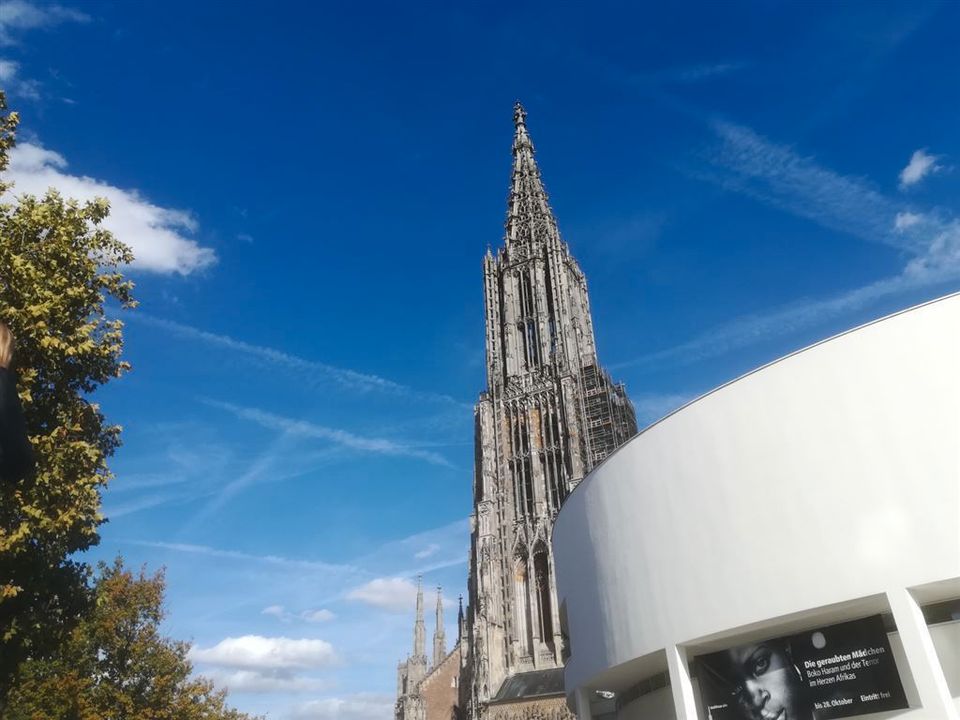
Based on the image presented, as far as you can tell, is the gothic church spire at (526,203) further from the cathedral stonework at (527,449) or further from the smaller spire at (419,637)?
the smaller spire at (419,637)

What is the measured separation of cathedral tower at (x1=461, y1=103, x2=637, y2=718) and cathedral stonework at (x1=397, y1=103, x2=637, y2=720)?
0.08 metres

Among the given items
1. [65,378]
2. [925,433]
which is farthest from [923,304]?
[65,378]

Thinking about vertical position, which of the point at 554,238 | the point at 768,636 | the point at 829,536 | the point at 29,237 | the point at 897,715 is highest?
the point at 554,238

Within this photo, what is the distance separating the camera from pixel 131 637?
82.6 feet

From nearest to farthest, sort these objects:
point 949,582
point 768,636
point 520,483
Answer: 1. point 949,582
2. point 768,636
3. point 520,483

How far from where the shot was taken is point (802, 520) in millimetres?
13227

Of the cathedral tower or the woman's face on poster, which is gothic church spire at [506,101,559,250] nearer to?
the cathedral tower

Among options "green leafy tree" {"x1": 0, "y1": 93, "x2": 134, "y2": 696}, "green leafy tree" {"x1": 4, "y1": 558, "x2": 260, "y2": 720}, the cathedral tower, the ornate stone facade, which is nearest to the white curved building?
"green leafy tree" {"x1": 0, "y1": 93, "x2": 134, "y2": 696}

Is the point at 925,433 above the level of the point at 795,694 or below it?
above

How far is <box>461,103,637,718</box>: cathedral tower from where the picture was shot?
130ft

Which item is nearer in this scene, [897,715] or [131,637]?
[897,715]

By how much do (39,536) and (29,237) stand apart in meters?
5.77

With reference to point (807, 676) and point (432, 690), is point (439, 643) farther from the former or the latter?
point (807, 676)

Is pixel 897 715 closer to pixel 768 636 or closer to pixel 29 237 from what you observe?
pixel 768 636
